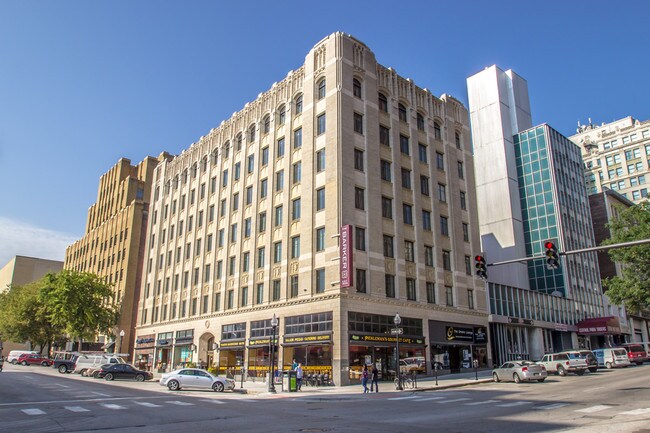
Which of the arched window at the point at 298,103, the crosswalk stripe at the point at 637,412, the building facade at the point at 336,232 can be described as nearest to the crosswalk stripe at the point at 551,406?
the crosswalk stripe at the point at 637,412

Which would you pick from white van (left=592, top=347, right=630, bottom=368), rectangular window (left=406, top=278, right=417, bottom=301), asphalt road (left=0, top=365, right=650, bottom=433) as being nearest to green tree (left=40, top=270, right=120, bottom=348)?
asphalt road (left=0, top=365, right=650, bottom=433)

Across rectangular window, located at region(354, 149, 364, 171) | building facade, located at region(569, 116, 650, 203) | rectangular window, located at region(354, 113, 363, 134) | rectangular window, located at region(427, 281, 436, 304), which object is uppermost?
building facade, located at region(569, 116, 650, 203)

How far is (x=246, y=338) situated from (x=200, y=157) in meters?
26.1

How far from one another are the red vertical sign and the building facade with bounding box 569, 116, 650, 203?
85.2 metres

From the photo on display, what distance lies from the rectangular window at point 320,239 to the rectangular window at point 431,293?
37.1ft

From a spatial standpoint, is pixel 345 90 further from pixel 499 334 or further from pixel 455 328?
pixel 499 334

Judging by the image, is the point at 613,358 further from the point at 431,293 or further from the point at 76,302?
the point at 76,302

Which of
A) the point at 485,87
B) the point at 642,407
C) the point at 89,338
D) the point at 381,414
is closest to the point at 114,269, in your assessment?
the point at 89,338

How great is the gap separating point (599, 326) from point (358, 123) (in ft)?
147

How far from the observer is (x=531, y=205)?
7100 centimetres

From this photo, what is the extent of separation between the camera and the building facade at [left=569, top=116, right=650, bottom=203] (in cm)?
10281

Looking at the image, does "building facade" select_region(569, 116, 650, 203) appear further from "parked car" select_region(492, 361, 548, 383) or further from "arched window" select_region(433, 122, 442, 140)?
"parked car" select_region(492, 361, 548, 383)

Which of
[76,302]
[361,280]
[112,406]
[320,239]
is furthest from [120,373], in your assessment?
[76,302]

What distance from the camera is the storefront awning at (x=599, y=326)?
63.0m
